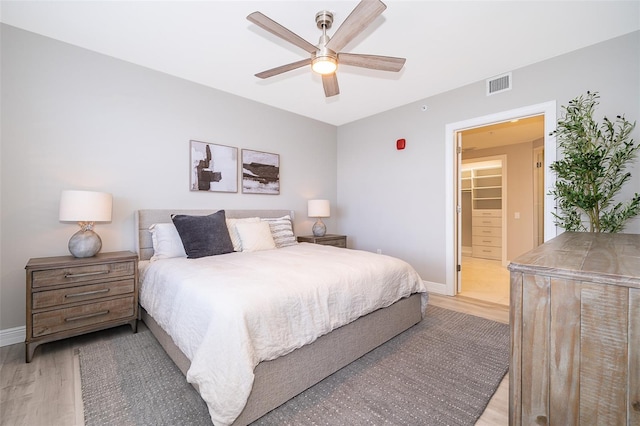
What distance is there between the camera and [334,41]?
1956 millimetres

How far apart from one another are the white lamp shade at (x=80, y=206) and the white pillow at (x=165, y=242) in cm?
52

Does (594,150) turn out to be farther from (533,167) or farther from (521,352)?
(533,167)

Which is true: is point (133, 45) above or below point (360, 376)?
above

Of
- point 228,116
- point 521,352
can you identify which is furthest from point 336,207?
point 521,352

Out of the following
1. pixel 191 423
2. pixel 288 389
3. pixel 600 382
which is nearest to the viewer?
pixel 600 382

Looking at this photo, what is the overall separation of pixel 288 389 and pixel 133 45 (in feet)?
10.5

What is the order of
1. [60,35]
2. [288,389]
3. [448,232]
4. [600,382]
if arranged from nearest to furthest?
[600,382] < [288,389] < [60,35] < [448,232]

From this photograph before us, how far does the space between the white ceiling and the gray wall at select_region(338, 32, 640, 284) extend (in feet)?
0.59

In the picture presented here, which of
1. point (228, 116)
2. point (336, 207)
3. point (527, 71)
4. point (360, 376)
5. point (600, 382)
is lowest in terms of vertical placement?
point (360, 376)

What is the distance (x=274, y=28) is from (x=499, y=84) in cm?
273

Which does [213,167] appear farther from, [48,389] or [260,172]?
[48,389]

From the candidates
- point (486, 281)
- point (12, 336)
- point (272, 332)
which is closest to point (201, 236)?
point (272, 332)

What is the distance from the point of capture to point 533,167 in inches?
210

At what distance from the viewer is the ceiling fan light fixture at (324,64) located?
2054mm
